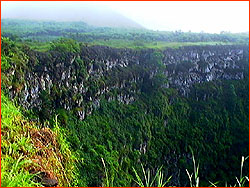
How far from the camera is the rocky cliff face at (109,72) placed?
2439cm

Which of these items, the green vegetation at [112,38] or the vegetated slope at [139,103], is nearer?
the vegetated slope at [139,103]

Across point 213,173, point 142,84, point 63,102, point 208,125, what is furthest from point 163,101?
point 63,102

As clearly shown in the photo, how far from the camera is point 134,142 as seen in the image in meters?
32.2

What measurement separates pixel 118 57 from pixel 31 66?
46.2ft

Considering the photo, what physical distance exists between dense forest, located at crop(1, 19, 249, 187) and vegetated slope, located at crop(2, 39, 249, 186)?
0.11 metres

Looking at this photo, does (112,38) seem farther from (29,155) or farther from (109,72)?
(29,155)

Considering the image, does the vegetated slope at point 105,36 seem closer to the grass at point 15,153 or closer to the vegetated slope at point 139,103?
the vegetated slope at point 139,103

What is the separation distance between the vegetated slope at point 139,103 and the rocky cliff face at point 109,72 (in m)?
0.09

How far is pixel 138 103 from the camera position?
3675cm

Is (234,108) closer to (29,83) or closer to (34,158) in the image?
(29,83)

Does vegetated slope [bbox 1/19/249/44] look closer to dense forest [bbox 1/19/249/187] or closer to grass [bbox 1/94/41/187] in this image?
dense forest [bbox 1/19/249/187]

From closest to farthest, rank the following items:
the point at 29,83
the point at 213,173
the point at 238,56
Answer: the point at 29,83, the point at 213,173, the point at 238,56

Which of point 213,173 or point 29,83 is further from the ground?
point 29,83

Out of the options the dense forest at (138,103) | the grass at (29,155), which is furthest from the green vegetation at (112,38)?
Answer: the grass at (29,155)
